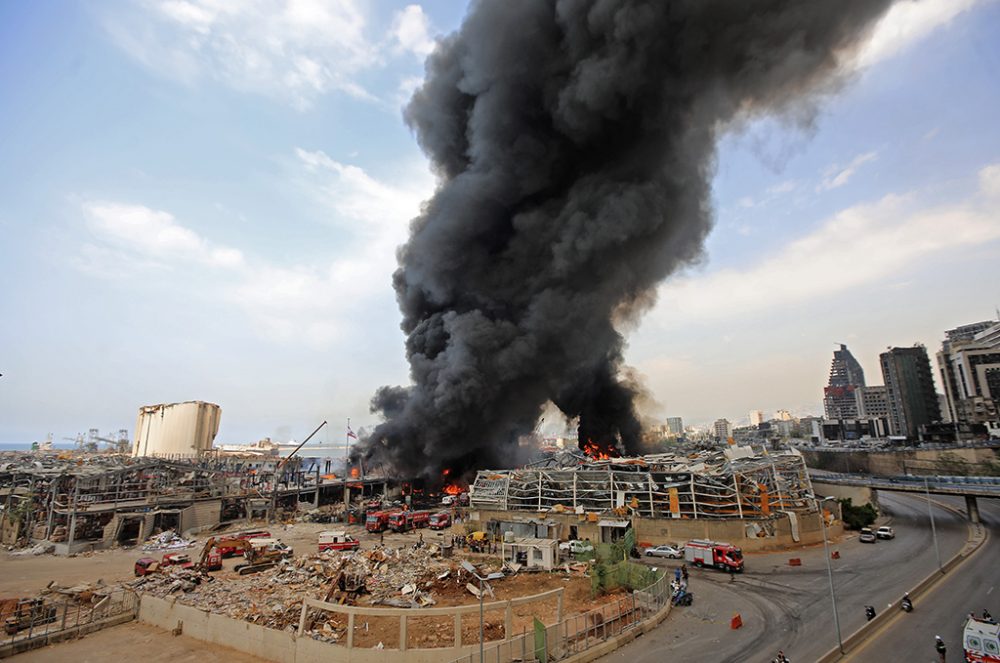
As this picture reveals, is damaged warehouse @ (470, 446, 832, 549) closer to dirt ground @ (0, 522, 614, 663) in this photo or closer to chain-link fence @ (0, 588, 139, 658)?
dirt ground @ (0, 522, 614, 663)

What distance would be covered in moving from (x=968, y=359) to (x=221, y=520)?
446ft

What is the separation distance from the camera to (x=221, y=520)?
181 ft

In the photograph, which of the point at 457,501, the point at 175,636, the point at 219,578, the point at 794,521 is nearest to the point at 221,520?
the point at 457,501

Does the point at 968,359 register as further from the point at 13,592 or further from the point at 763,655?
the point at 13,592

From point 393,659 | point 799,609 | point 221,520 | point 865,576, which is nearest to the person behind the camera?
point 393,659

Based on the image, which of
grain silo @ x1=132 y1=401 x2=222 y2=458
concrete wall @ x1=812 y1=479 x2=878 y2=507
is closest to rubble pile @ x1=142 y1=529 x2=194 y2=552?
concrete wall @ x1=812 y1=479 x2=878 y2=507

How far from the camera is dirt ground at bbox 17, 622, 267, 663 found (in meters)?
19.2

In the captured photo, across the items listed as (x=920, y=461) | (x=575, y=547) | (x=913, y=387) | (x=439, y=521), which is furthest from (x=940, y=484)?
(x=913, y=387)

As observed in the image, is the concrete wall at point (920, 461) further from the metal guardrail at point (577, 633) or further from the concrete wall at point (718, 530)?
the metal guardrail at point (577, 633)

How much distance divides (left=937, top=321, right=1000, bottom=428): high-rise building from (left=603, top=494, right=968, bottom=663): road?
8091cm

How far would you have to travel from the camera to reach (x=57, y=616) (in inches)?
901

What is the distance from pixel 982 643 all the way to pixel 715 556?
15.9 metres

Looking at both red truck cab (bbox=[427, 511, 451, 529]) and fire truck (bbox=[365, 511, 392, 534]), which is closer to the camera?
fire truck (bbox=[365, 511, 392, 534])

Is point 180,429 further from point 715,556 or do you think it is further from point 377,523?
point 715,556
